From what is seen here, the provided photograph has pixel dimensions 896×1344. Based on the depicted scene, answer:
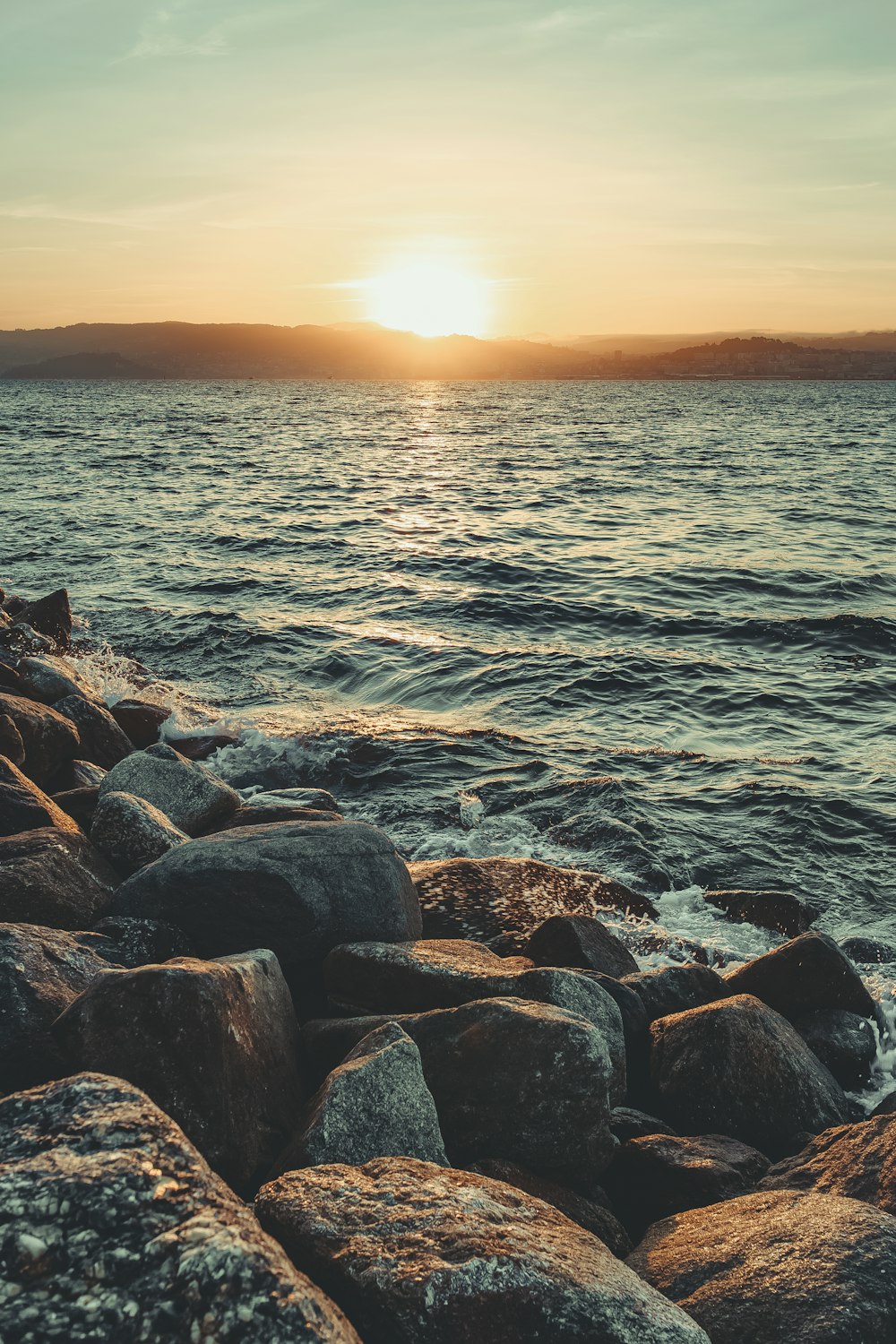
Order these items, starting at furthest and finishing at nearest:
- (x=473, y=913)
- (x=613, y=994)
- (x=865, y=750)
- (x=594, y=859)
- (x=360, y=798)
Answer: (x=865, y=750)
(x=360, y=798)
(x=594, y=859)
(x=473, y=913)
(x=613, y=994)

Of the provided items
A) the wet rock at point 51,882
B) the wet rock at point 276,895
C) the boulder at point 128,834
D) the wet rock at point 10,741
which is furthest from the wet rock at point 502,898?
the wet rock at point 10,741

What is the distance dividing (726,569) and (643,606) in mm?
4024

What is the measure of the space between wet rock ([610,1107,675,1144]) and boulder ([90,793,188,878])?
3.53 metres

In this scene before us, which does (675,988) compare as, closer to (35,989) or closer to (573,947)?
(573,947)

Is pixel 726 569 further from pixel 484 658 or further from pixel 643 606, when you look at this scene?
pixel 484 658

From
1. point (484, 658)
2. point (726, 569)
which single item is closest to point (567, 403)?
point (726, 569)

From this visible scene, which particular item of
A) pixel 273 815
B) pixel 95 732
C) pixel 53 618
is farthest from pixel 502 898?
pixel 53 618

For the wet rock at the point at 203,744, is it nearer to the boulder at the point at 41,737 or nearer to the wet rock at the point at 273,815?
the boulder at the point at 41,737

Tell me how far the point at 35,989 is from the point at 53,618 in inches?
542

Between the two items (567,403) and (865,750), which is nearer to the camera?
(865,750)

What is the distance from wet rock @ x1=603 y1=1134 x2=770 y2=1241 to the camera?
4816mm

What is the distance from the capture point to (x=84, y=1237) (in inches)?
97.3

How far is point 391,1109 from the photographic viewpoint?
407 centimetres

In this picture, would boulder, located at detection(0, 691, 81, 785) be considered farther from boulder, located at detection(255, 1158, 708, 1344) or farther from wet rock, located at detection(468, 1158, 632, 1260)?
boulder, located at detection(255, 1158, 708, 1344)
